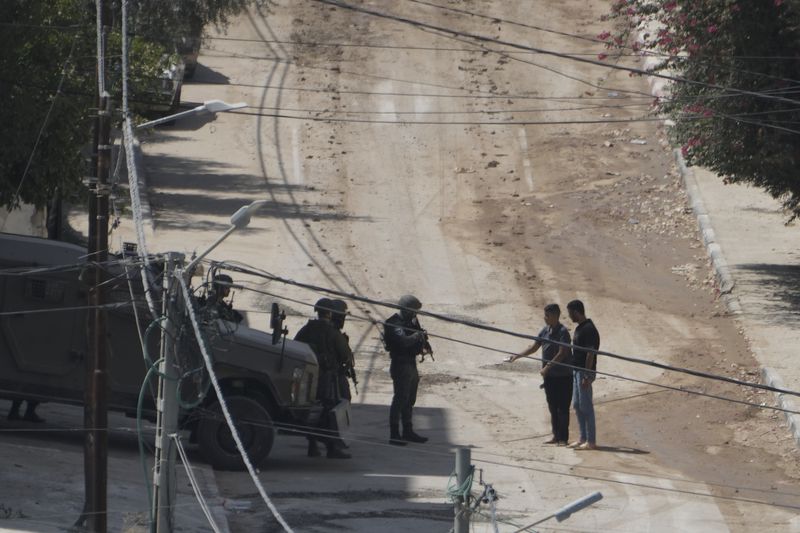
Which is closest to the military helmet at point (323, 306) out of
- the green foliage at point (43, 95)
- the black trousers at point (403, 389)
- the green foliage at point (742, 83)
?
the black trousers at point (403, 389)

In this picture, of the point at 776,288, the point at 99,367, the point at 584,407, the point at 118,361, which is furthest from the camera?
the point at 776,288

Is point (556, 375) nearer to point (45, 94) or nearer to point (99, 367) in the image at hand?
point (99, 367)

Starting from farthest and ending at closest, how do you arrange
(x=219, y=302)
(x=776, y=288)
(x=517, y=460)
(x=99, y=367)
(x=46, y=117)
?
1. (x=776, y=288)
2. (x=46, y=117)
3. (x=517, y=460)
4. (x=99, y=367)
5. (x=219, y=302)

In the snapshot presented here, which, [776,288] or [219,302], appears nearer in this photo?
[219,302]

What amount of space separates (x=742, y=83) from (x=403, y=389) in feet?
28.3

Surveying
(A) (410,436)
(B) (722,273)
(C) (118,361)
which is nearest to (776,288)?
(B) (722,273)

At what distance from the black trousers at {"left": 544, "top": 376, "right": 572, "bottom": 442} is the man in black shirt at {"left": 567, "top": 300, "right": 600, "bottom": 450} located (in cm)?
11

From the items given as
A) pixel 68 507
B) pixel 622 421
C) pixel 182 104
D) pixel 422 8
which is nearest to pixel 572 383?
pixel 622 421

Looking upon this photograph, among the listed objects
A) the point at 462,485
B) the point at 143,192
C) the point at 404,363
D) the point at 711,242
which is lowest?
the point at 462,485

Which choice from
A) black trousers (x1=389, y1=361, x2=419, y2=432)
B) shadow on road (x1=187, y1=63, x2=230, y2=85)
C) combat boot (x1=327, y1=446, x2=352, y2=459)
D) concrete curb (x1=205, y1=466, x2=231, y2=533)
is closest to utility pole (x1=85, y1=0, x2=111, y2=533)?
concrete curb (x1=205, y1=466, x2=231, y2=533)

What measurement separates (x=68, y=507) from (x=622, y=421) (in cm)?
720

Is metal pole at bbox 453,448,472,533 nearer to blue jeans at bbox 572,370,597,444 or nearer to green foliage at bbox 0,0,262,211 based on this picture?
blue jeans at bbox 572,370,597,444

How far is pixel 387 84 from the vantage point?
3453 cm

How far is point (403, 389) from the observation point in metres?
14.8
